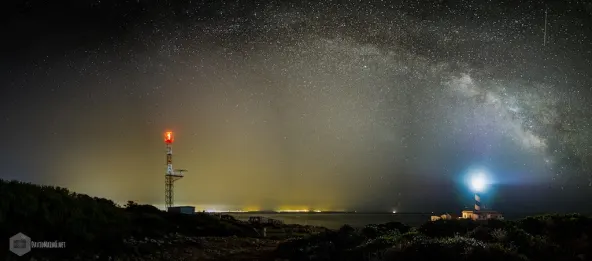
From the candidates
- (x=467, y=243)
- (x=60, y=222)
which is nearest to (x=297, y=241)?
(x=467, y=243)

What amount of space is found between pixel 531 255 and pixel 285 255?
24.0 ft

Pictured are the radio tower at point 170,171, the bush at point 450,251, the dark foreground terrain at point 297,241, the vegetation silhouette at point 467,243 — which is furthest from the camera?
the radio tower at point 170,171

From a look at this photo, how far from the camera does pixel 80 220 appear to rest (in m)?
14.5

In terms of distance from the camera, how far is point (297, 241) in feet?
56.0

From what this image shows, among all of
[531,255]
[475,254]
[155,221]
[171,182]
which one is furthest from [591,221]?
[171,182]

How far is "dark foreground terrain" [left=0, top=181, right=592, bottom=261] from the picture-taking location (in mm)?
11375

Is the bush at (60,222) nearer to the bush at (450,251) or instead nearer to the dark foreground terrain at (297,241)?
the dark foreground terrain at (297,241)

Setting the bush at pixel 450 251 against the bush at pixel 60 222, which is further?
the bush at pixel 60 222

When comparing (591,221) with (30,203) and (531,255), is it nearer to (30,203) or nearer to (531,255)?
(531,255)

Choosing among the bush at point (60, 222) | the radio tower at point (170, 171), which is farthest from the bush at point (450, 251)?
the radio tower at point (170, 171)

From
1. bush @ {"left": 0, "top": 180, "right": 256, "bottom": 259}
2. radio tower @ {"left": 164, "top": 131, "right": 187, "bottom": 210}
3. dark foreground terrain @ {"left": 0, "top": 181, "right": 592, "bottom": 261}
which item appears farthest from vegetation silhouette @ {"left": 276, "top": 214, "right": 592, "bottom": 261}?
radio tower @ {"left": 164, "top": 131, "right": 187, "bottom": 210}

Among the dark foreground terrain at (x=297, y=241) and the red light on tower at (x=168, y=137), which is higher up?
the red light on tower at (x=168, y=137)

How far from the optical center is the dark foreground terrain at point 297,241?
11.4 meters

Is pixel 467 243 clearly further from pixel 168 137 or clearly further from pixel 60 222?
pixel 168 137
